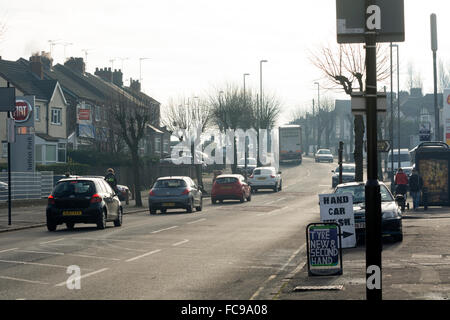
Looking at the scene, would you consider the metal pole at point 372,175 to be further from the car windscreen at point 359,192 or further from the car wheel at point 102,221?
the car wheel at point 102,221

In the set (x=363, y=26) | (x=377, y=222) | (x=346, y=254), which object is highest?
(x=363, y=26)

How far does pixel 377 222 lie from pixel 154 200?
82.0 ft

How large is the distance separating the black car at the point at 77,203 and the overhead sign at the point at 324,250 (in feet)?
38.1

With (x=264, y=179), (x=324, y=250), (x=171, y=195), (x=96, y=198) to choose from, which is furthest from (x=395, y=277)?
(x=264, y=179)

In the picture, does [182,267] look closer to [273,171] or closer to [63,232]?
[63,232]

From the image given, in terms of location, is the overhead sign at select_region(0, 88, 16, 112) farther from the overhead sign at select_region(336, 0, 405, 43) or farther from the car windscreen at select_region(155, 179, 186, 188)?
the overhead sign at select_region(336, 0, 405, 43)

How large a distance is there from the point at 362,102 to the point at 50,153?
Result: 58094 mm

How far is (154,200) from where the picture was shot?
1314 inches

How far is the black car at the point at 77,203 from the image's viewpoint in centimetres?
2359

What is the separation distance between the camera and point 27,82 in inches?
2702

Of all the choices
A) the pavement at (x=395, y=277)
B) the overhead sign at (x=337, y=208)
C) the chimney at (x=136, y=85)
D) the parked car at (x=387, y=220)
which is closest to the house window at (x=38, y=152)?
the chimney at (x=136, y=85)

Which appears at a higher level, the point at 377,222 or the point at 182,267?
the point at 377,222

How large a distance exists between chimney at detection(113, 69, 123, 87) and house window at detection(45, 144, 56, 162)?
110ft
